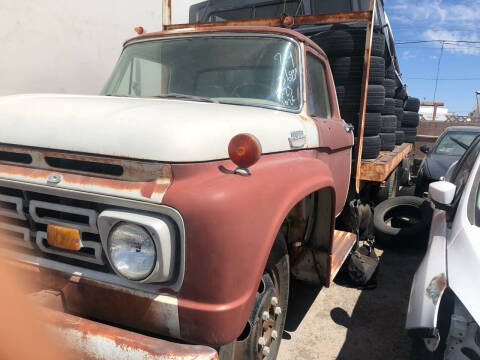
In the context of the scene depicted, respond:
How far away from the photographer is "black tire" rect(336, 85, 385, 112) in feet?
12.9

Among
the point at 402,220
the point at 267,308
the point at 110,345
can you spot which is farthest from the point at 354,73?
the point at 110,345

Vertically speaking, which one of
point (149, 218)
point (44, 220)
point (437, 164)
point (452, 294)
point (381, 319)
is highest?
point (149, 218)

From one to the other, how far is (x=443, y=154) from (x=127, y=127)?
696cm

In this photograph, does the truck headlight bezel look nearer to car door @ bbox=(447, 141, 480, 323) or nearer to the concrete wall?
car door @ bbox=(447, 141, 480, 323)

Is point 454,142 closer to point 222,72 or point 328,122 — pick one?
point 328,122

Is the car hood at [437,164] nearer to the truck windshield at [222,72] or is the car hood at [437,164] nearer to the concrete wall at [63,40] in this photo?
the truck windshield at [222,72]

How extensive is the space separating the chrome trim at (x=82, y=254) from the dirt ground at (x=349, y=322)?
1715mm

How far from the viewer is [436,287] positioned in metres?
2.02

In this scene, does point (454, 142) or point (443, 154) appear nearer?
point (443, 154)

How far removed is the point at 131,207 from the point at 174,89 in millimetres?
1447

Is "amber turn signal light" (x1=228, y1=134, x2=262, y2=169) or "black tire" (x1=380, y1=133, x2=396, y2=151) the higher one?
"amber turn signal light" (x1=228, y1=134, x2=262, y2=169)

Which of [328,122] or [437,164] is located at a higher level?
[328,122]

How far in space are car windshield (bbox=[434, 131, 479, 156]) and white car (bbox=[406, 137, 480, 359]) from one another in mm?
5226

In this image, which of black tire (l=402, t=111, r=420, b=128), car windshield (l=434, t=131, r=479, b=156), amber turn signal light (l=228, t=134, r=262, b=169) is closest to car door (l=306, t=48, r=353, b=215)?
amber turn signal light (l=228, t=134, r=262, b=169)
